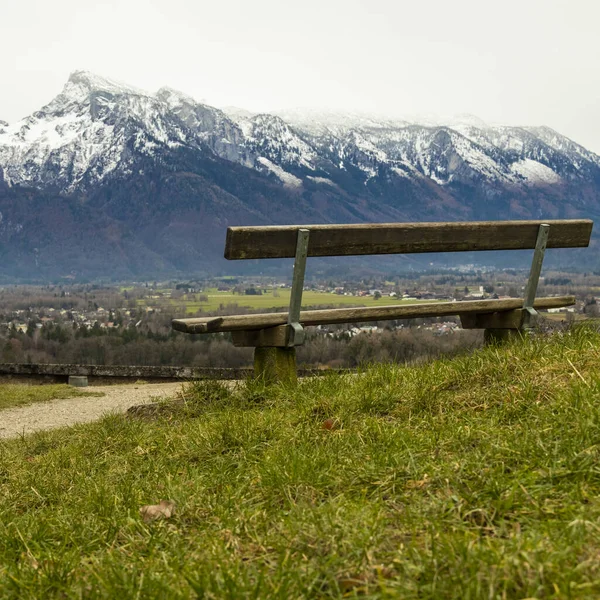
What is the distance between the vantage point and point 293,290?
6.31 m

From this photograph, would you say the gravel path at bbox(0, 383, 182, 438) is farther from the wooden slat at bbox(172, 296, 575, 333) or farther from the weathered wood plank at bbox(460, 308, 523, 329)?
the weathered wood plank at bbox(460, 308, 523, 329)

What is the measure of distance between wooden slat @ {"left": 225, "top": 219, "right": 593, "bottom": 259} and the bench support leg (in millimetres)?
764

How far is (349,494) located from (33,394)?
9081 millimetres

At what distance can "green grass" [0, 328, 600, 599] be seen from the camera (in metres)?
2.55

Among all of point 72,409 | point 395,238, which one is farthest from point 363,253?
point 72,409

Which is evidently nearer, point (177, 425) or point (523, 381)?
point (523, 381)

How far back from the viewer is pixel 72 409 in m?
10.5

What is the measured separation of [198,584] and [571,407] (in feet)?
7.23

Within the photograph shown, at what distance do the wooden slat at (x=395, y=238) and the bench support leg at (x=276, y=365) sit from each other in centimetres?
76

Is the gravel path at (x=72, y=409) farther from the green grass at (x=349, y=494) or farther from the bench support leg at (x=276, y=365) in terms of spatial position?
the green grass at (x=349, y=494)

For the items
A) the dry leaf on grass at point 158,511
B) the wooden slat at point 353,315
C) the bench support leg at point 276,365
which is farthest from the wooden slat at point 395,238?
the dry leaf on grass at point 158,511

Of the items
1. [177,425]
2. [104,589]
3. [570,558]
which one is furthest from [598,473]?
[177,425]

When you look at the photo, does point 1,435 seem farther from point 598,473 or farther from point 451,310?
point 598,473

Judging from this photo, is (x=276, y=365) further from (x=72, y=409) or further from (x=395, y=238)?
(x=72, y=409)
